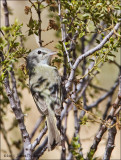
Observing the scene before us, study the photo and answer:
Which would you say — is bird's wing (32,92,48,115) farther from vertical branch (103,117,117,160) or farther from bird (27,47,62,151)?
vertical branch (103,117,117,160)

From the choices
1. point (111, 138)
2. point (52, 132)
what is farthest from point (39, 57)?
point (111, 138)

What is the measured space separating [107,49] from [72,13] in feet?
1.38

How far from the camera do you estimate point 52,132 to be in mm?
2842

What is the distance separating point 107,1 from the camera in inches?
117

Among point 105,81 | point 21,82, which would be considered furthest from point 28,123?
point 21,82

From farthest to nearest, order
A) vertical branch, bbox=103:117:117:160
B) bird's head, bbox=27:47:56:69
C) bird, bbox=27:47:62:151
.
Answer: bird's head, bbox=27:47:56:69, bird, bbox=27:47:62:151, vertical branch, bbox=103:117:117:160

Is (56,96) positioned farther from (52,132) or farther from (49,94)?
(52,132)

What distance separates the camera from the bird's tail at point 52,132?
9.12 ft

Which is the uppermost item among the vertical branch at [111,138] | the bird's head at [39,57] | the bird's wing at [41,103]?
the bird's head at [39,57]

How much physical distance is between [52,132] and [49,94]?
347 mm

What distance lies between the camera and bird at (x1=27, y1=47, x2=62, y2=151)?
286cm

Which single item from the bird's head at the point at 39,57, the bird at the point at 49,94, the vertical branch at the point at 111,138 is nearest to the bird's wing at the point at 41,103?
the bird at the point at 49,94

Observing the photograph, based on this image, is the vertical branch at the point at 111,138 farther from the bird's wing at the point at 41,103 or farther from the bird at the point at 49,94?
the bird's wing at the point at 41,103

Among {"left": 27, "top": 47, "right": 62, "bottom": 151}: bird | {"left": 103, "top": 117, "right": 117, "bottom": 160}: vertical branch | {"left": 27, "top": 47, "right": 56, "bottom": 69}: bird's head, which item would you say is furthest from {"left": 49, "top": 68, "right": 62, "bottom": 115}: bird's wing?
{"left": 103, "top": 117, "right": 117, "bottom": 160}: vertical branch
